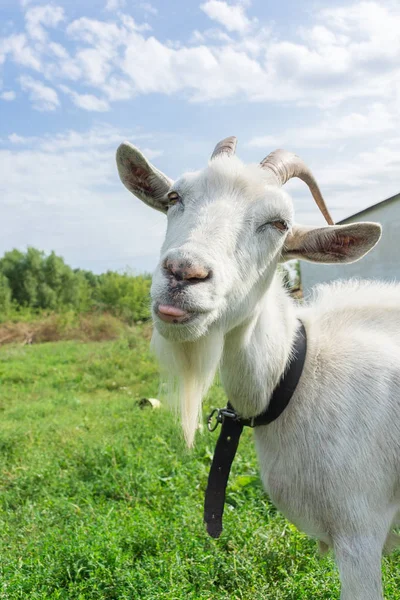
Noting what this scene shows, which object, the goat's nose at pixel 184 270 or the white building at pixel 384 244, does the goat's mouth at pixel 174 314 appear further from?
the white building at pixel 384 244

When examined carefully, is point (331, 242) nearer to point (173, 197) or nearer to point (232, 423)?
point (173, 197)

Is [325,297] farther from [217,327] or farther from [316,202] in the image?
[217,327]

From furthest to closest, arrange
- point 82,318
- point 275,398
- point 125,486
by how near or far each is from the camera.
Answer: point 82,318 → point 125,486 → point 275,398

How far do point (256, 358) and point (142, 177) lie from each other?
0.98 metres

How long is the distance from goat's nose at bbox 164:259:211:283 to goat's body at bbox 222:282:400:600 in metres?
0.57

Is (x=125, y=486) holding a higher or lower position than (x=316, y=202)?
lower

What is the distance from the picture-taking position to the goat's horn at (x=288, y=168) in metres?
2.37

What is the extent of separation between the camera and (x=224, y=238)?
75.9 inches

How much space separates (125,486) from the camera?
165 inches

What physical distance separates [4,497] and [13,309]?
120 feet

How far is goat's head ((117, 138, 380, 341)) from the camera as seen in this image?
68.7 inches

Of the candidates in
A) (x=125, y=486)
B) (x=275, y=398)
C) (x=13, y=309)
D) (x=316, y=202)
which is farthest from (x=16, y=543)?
(x=13, y=309)

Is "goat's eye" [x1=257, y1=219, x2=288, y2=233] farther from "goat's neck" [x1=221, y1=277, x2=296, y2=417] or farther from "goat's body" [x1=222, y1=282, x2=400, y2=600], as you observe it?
"goat's body" [x1=222, y1=282, x2=400, y2=600]

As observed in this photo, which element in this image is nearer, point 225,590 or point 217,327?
point 217,327
